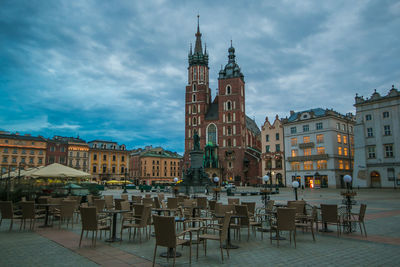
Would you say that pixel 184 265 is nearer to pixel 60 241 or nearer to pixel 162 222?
pixel 162 222

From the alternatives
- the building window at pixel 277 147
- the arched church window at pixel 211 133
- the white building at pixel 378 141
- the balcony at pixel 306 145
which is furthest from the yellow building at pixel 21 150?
the white building at pixel 378 141

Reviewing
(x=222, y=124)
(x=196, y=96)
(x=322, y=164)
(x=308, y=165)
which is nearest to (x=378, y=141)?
(x=322, y=164)

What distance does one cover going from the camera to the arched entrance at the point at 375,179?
138 feet

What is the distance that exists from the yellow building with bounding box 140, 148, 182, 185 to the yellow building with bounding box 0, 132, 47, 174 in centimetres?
3007

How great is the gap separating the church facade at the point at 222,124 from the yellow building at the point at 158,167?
19.1m

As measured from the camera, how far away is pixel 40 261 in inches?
242

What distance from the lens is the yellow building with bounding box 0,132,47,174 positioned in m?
65.6

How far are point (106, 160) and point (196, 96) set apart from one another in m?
30.8

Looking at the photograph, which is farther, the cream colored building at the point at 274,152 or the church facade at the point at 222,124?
the church facade at the point at 222,124

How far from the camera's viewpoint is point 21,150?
222 feet

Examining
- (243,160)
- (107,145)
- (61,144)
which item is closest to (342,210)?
(243,160)

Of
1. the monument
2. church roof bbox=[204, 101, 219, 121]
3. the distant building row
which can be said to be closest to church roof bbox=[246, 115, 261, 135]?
church roof bbox=[204, 101, 219, 121]

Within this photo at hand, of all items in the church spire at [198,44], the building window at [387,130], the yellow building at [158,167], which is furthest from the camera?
the yellow building at [158,167]

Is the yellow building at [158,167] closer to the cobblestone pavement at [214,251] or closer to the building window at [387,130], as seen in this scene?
the building window at [387,130]
